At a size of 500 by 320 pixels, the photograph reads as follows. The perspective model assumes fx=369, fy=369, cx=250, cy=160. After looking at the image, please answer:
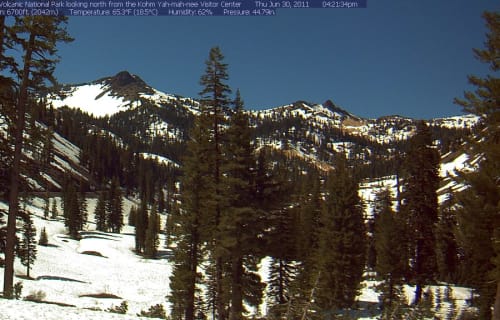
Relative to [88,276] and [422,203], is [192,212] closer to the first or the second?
[422,203]

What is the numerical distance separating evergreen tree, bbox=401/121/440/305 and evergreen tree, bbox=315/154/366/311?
12.8 feet

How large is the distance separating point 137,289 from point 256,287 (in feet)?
114

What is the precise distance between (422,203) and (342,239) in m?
6.77

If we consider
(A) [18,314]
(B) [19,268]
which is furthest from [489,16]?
(B) [19,268]

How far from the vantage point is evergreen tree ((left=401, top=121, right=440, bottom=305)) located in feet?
91.2

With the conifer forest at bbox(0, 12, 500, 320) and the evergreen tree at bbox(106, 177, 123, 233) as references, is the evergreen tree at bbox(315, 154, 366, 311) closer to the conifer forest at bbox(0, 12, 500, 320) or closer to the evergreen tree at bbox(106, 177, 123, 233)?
the conifer forest at bbox(0, 12, 500, 320)

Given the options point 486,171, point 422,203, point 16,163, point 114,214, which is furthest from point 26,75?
point 114,214

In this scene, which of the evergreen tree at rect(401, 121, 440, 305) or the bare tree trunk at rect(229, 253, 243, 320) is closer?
the bare tree trunk at rect(229, 253, 243, 320)

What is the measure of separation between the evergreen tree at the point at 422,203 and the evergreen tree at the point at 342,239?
3890 mm

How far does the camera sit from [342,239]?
27.4 meters

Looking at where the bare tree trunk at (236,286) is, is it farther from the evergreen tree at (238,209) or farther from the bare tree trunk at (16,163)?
the bare tree trunk at (16,163)

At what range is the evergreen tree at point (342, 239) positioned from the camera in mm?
27062

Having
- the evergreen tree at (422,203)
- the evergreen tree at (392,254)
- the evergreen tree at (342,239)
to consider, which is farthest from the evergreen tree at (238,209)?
the evergreen tree at (422,203)

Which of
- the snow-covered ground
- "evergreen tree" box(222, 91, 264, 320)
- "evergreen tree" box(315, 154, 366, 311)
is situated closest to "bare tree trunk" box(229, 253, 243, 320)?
"evergreen tree" box(222, 91, 264, 320)
